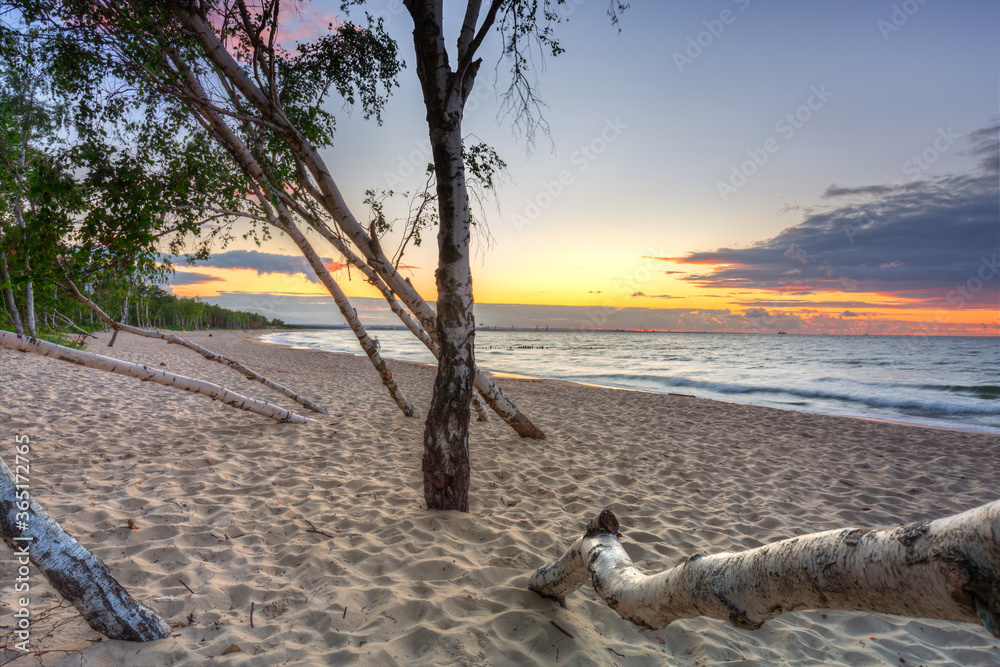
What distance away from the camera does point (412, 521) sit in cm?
425

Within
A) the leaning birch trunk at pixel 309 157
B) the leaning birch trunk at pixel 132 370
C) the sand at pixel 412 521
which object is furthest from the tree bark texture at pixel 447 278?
the leaning birch trunk at pixel 132 370

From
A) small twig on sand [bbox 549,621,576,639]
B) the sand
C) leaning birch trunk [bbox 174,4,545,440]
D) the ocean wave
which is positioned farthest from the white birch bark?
the ocean wave

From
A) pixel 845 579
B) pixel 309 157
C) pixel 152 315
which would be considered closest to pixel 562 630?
pixel 845 579

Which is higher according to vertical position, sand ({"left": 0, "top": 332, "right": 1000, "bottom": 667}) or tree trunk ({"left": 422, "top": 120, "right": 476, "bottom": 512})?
tree trunk ({"left": 422, "top": 120, "right": 476, "bottom": 512})

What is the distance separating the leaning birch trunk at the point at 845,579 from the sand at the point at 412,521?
3.56ft

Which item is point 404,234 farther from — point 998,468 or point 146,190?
point 998,468

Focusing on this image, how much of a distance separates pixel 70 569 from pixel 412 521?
255cm

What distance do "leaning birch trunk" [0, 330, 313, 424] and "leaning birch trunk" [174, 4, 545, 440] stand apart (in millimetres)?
2655

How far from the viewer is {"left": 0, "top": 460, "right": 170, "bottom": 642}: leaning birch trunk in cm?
195

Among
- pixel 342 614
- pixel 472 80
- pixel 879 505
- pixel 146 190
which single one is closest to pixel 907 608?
pixel 342 614

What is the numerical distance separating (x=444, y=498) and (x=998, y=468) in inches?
393

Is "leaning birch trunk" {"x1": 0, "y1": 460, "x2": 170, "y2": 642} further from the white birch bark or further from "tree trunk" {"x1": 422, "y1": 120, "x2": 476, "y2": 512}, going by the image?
the white birch bark

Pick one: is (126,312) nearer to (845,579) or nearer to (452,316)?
(452,316)

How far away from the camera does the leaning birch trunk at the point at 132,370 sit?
11.7ft
